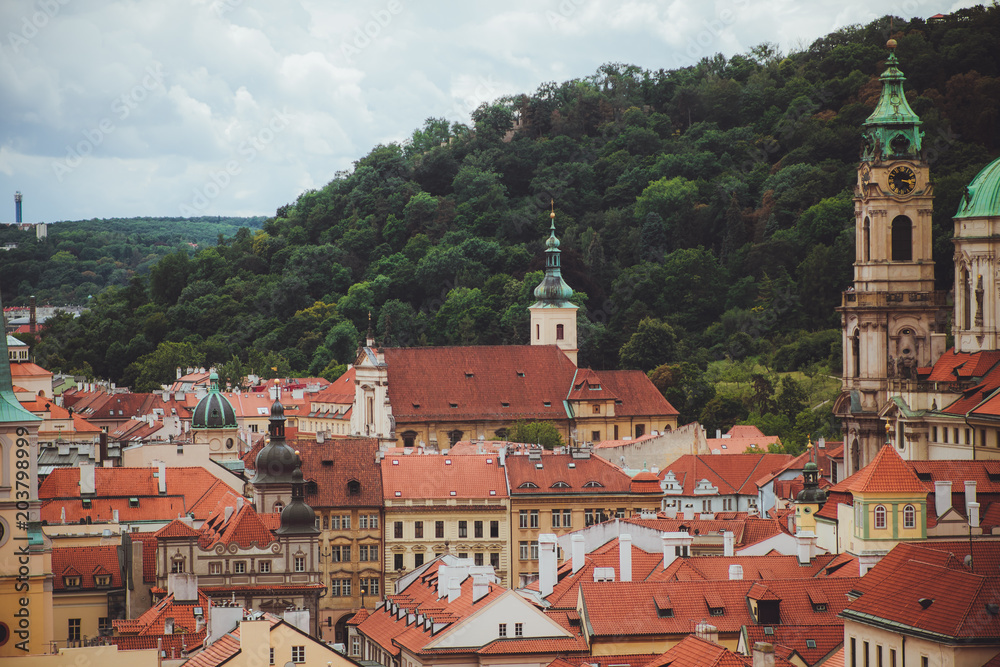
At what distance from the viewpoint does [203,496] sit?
82.7 metres

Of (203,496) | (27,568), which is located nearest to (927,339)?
(203,496)

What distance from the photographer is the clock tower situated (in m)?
79.3

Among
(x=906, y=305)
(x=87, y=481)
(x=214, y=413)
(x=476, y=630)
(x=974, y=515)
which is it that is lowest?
(x=476, y=630)

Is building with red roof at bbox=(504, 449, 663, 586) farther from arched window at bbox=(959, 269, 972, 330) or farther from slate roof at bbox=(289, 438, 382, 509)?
arched window at bbox=(959, 269, 972, 330)

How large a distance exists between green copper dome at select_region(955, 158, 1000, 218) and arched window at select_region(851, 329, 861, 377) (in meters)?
6.98

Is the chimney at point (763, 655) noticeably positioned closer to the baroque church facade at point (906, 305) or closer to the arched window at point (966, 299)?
the baroque church facade at point (906, 305)

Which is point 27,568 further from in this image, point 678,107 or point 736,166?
point 678,107

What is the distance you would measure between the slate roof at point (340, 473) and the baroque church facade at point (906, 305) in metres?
19.8

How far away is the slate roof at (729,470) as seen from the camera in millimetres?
91075

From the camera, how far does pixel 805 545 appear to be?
58719 millimetres

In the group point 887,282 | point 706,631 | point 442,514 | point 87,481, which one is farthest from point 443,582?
point 887,282

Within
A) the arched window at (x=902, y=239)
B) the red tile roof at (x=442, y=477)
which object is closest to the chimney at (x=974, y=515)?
the arched window at (x=902, y=239)

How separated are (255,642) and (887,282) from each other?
42852 mm

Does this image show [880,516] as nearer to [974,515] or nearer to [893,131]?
[974,515]
